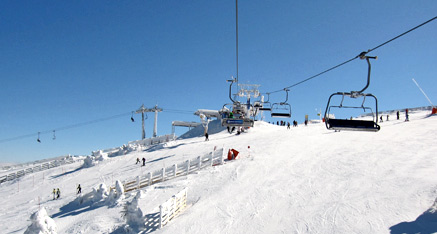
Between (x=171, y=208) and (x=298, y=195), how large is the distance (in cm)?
597

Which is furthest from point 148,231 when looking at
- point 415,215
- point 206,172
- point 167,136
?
point 167,136

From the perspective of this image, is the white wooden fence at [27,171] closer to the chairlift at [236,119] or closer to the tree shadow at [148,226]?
the tree shadow at [148,226]

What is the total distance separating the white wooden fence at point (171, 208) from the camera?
11781 mm

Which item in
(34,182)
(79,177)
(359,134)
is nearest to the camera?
(359,134)

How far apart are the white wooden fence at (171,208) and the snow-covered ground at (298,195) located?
330mm

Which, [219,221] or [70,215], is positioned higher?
[219,221]

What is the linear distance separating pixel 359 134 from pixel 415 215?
17867 mm

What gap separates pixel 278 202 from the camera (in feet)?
41.1

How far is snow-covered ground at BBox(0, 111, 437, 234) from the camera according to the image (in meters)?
10.3

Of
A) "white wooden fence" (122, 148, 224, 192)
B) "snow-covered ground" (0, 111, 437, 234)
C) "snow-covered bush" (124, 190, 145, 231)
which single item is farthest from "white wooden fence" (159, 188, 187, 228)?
"white wooden fence" (122, 148, 224, 192)

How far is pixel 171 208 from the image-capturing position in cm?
1248

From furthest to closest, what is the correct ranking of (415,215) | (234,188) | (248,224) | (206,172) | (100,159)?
1. (100,159)
2. (206,172)
3. (234,188)
4. (248,224)
5. (415,215)

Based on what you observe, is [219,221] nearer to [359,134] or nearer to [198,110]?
[359,134]

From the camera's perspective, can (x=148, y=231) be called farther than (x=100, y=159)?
No
